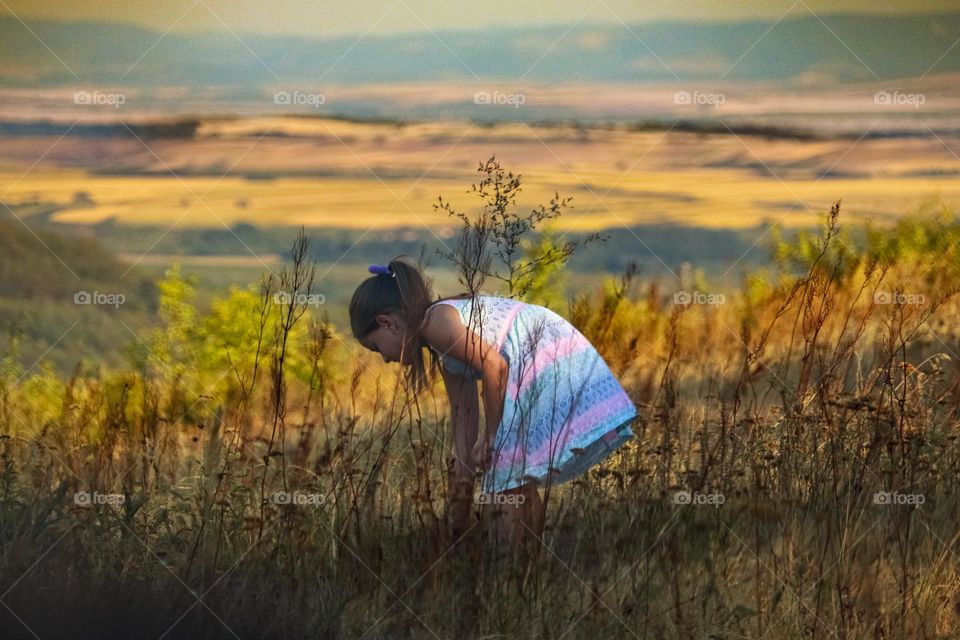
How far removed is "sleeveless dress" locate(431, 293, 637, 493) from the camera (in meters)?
4.47

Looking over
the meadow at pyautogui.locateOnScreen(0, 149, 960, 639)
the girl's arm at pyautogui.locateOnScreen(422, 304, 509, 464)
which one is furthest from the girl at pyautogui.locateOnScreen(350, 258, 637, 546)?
the meadow at pyautogui.locateOnScreen(0, 149, 960, 639)

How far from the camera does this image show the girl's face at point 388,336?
497 centimetres

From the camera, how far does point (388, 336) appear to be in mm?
4996

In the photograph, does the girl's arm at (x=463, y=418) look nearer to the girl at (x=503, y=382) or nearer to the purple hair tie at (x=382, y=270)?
the girl at (x=503, y=382)

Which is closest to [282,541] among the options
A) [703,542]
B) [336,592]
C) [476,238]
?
[336,592]

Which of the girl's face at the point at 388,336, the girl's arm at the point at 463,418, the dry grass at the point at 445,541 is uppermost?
the girl's face at the point at 388,336

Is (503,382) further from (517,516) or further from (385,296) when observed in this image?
(385,296)

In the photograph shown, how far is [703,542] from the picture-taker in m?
4.57

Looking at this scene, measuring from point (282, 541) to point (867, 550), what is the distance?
2.06 metres

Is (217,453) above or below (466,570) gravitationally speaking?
above

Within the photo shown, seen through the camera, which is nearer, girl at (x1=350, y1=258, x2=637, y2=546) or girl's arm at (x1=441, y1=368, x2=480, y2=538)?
girl's arm at (x1=441, y1=368, x2=480, y2=538)

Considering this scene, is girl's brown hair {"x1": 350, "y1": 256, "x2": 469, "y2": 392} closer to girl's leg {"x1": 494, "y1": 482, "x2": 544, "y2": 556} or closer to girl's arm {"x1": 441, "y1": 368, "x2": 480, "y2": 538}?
girl's arm {"x1": 441, "y1": 368, "x2": 480, "y2": 538}

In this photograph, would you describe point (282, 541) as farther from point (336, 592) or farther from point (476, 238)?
point (476, 238)

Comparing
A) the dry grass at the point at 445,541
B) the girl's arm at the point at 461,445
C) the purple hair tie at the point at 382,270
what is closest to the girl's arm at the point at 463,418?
the girl's arm at the point at 461,445
